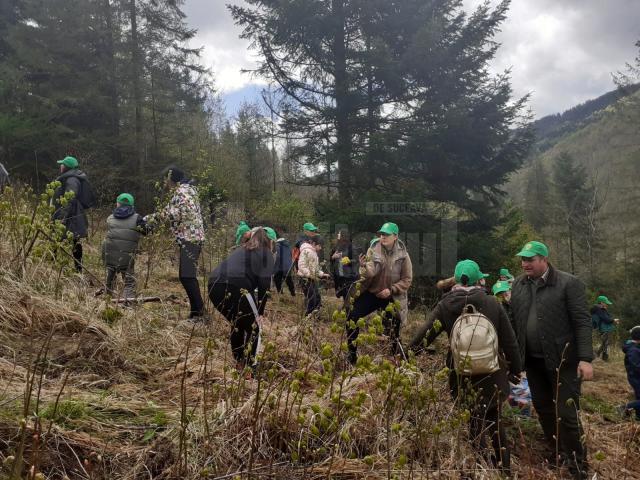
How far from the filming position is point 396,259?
16.9 feet

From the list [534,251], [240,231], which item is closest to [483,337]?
[534,251]

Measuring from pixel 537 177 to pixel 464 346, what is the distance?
1970 inches

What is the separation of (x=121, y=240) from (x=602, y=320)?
11.7m

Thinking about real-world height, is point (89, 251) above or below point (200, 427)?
above

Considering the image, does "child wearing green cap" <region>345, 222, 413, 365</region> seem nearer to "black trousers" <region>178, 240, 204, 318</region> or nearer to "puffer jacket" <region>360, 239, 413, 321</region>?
"puffer jacket" <region>360, 239, 413, 321</region>

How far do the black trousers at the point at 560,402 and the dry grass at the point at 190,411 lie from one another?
0.98 feet

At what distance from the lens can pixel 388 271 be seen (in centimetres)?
509

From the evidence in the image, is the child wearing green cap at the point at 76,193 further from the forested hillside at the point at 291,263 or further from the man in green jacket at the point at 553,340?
the man in green jacket at the point at 553,340

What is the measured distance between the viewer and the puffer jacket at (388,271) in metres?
5.05

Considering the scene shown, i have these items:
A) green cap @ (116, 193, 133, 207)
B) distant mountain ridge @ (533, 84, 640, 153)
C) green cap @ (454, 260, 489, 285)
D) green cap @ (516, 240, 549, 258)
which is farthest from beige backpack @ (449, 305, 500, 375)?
distant mountain ridge @ (533, 84, 640, 153)

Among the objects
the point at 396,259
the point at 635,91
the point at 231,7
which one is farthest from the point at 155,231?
the point at 635,91

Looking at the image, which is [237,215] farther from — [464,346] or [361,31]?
[464,346]

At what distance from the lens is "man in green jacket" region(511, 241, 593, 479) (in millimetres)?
3469

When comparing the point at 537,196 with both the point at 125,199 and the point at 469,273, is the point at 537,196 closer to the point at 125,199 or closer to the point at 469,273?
the point at 125,199
